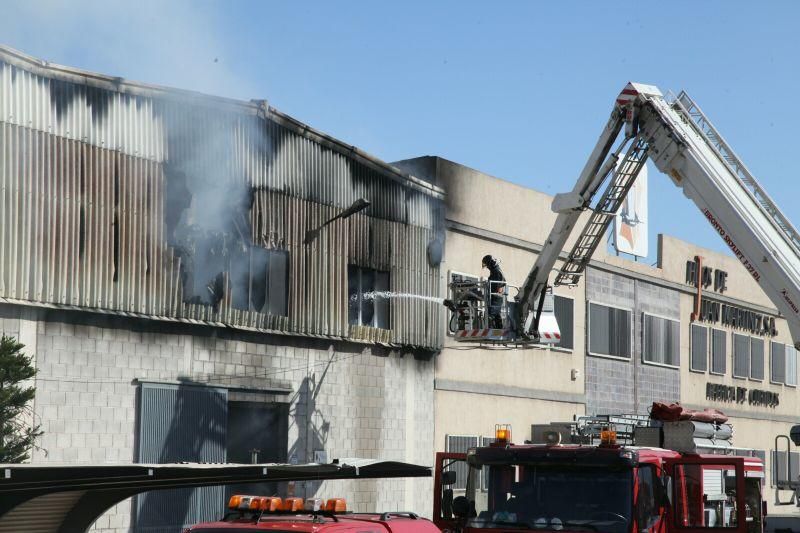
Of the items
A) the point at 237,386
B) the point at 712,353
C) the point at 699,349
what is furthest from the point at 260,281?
the point at 712,353

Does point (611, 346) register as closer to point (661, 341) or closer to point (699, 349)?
point (661, 341)

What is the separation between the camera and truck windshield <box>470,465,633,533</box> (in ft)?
37.9

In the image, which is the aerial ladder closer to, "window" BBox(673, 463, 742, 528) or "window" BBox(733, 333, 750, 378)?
"window" BBox(673, 463, 742, 528)

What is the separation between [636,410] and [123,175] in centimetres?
1912

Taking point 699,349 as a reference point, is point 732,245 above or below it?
above

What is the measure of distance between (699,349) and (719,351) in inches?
60.0

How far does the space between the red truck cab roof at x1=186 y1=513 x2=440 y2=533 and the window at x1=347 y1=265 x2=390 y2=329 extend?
1371cm

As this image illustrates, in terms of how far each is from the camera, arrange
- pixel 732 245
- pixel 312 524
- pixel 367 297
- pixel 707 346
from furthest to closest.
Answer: pixel 707 346, pixel 367 297, pixel 732 245, pixel 312 524

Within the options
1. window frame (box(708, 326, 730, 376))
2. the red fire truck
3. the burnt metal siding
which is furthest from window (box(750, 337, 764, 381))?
the red fire truck

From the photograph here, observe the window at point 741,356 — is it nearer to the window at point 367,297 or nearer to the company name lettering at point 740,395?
the company name lettering at point 740,395

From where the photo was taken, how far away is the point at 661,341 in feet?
114

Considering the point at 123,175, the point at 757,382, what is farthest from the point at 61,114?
the point at 757,382

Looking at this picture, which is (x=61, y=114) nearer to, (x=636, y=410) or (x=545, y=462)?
(x=545, y=462)

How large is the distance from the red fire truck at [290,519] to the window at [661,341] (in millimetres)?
24937
